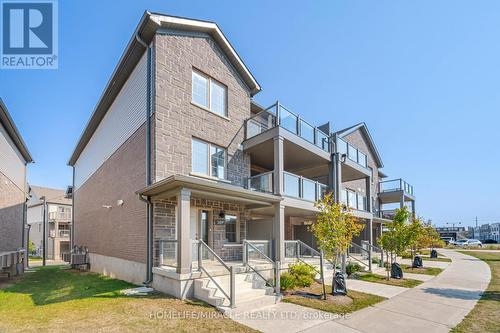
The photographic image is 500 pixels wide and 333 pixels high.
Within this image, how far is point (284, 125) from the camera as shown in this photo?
13.9 m

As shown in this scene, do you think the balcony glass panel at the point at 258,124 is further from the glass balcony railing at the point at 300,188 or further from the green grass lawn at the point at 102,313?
the green grass lawn at the point at 102,313

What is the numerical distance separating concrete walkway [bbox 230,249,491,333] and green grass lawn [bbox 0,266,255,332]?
0.92m

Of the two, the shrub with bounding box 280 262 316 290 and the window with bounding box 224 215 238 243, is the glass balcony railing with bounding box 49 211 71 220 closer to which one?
the window with bounding box 224 215 238 243

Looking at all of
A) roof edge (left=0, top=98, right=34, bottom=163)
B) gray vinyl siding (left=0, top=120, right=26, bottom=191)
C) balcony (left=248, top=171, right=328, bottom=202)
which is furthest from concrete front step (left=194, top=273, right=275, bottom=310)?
gray vinyl siding (left=0, top=120, right=26, bottom=191)

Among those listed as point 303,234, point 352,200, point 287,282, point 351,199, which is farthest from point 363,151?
point 287,282

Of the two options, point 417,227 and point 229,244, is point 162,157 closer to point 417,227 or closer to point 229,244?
point 229,244

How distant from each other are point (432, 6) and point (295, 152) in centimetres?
812

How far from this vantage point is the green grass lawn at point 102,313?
6875 millimetres

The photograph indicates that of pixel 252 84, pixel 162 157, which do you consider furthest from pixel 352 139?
pixel 162 157

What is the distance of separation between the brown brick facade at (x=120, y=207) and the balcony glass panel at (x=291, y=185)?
6029 millimetres

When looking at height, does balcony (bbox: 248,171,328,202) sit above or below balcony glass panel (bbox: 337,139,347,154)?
below

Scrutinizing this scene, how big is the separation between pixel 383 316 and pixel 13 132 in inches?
907

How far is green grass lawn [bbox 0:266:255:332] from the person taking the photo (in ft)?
22.6

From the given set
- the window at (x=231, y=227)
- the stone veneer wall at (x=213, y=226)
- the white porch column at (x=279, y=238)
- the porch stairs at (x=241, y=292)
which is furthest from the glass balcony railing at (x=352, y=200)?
the porch stairs at (x=241, y=292)
